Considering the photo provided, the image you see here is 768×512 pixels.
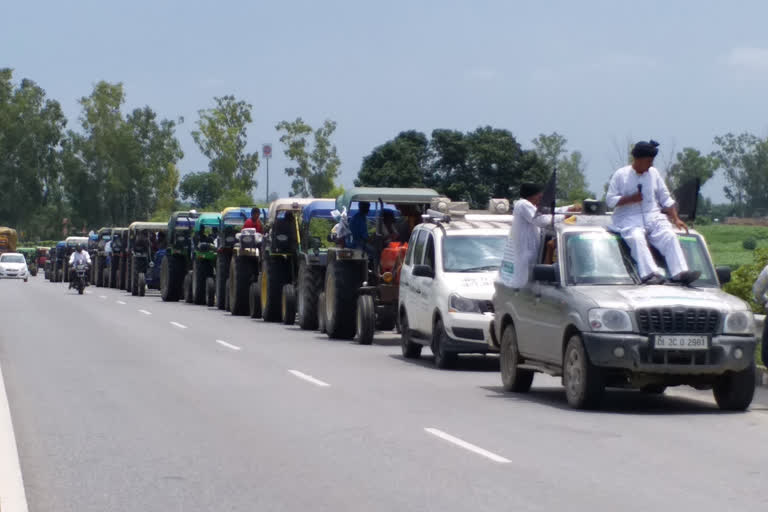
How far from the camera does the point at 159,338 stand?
2508 centimetres

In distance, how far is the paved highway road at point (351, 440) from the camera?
9172mm

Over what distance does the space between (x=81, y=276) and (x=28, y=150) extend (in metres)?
82.1

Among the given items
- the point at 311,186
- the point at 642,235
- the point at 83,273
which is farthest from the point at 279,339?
the point at 311,186

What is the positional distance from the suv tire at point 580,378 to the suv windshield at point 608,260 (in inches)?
30.6

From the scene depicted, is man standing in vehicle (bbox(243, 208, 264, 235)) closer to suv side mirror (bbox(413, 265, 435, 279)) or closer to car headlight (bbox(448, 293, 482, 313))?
suv side mirror (bbox(413, 265, 435, 279))

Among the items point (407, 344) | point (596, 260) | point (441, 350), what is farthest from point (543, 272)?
point (407, 344)

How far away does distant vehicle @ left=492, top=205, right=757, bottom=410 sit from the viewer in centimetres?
1362

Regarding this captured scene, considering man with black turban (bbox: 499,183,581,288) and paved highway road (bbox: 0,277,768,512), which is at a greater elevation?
man with black turban (bbox: 499,183,581,288)

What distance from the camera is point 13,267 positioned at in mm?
80500

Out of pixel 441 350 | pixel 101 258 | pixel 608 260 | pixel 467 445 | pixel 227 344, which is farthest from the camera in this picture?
pixel 101 258

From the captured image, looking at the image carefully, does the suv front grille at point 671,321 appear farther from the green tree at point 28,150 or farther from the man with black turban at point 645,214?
the green tree at point 28,150

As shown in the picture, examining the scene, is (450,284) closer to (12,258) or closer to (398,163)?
(12,258)

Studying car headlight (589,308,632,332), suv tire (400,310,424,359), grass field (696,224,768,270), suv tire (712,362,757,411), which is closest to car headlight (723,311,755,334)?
suv tire (712,362,757,411)

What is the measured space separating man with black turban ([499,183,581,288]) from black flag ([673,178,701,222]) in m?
A: 1.26
